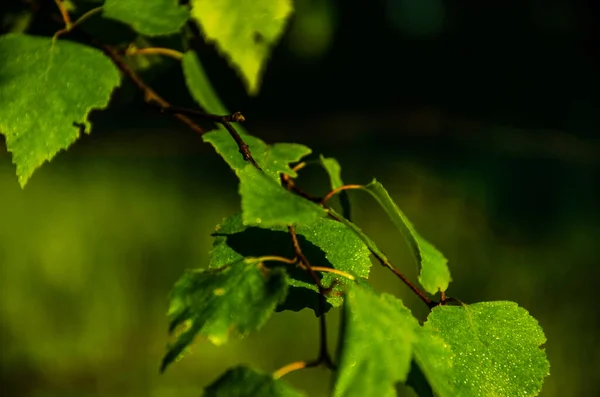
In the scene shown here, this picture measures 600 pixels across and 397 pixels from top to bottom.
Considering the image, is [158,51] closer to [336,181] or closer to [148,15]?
[148,15]

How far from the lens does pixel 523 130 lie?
2871mm

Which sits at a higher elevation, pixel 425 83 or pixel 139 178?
pixel 425 83

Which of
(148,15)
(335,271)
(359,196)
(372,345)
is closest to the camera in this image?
(372,345)

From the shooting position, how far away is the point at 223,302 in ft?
1.37

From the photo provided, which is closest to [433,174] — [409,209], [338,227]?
[409,209]

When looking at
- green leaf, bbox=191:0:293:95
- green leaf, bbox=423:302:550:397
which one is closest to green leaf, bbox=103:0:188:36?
green leaf, bbox=191:0:293:95

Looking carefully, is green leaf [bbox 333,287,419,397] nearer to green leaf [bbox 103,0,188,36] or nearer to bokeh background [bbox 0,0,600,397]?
green leaf [bbox 103,0,188,36]

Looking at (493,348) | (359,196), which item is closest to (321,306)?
(493,348)

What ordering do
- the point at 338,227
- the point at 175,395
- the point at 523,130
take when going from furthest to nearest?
the point at 523,130 < the point at 175,395 < the point at 338,227

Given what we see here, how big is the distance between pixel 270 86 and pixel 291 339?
101cm

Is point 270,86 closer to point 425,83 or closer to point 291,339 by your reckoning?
point 425,83

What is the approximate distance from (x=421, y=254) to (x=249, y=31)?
33 centimetres

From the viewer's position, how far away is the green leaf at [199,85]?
2.47ft

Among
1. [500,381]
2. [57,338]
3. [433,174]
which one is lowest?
[57,338]
